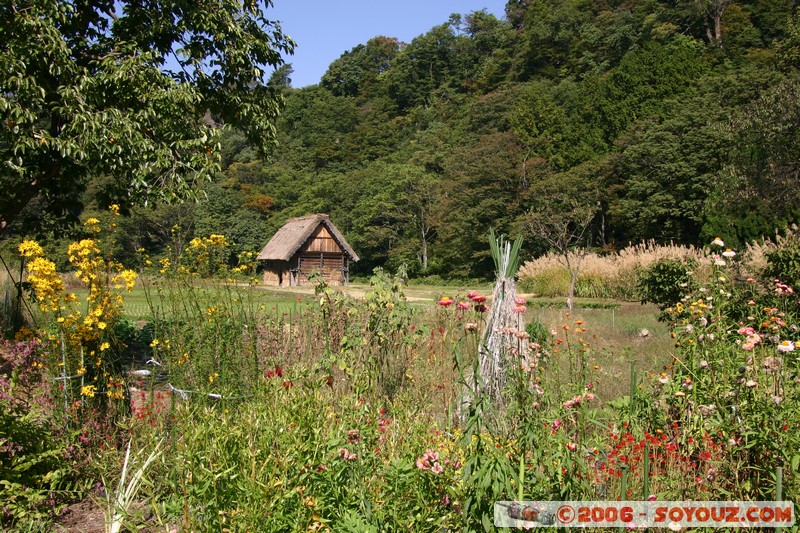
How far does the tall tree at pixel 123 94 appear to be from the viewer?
21.2 feet

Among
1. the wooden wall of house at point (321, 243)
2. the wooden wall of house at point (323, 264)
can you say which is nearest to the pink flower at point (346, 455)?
the wooden wall of house at point (323, 264)

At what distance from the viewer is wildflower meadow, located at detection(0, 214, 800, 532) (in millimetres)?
2352

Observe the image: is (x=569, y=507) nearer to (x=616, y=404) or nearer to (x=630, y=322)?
(x=616, y=404)

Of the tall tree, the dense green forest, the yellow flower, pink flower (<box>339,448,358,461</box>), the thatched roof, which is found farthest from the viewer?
the thatched roof

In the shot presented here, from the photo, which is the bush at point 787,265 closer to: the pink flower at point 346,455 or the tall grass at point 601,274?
the pink flower at point 346,455

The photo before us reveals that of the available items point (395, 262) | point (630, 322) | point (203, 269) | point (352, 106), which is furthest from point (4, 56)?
point (352, 106)

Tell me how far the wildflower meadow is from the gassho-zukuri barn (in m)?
35.0

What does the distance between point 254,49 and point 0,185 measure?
341cm

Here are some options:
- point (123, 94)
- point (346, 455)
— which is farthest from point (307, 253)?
point (346, 455)

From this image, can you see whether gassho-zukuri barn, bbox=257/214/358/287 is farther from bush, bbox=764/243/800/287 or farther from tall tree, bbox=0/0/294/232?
bush, bbox=764/243/800/287

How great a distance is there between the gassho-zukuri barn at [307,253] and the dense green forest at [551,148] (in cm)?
514

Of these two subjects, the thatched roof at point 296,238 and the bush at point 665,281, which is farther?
the thatched roof at point 296,238

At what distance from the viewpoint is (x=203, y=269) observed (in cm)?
571

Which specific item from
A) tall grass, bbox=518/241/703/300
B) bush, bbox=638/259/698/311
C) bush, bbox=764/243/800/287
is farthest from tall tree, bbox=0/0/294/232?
tall grass, bbox=518/241/703/300
